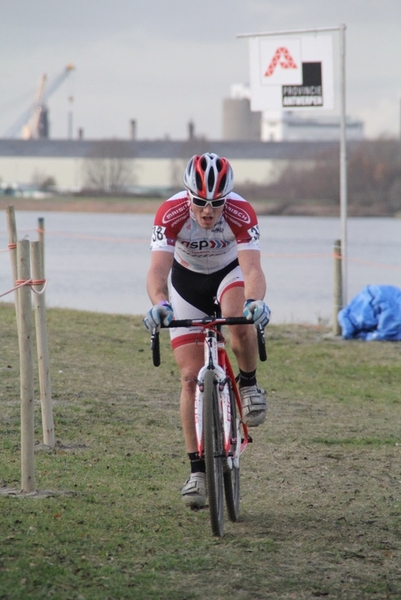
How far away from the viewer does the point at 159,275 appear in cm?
578

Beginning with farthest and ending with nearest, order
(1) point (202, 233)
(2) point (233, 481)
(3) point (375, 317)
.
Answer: (3) point (375, 317) < (1) point (202, 233) < (2) point (233, 481)

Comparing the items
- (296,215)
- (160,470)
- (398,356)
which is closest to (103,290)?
(398,356)

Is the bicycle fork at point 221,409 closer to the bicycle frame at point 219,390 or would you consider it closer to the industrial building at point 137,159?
A: the bicycle frame at point 219,390

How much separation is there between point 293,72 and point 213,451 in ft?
35.7

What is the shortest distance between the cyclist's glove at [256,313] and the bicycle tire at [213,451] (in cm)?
41

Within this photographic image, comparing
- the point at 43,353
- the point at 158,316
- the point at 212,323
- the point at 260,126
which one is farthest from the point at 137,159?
the point at 158,316

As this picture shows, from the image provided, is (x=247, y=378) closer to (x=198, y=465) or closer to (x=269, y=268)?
(x=198, y=465)

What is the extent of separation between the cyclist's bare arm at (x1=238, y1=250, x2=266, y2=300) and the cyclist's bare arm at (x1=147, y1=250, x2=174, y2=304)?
443 millimetres

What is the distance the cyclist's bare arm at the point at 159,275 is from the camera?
5691 millimetres

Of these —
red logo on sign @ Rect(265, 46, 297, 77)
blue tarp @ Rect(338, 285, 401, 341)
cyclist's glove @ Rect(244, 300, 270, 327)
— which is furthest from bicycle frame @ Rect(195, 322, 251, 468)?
red logo on sign @ Rect(265, 46, 297, 77)

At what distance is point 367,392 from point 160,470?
14.0 feet

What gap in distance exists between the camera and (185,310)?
20.1ft

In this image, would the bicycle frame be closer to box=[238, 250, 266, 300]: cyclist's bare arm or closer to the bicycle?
the bicycle

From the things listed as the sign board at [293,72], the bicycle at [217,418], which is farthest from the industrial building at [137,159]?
the bicycle at [217,418]
